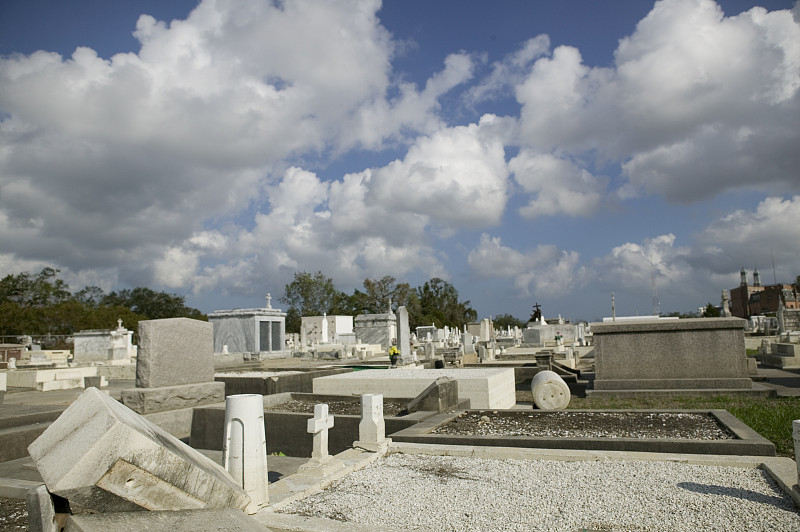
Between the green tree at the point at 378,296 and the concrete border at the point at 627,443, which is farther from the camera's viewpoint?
the green tree at the point at 378,296

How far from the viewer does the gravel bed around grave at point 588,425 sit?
677 centimetres

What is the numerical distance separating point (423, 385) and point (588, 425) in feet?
13.7

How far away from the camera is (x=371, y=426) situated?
6.28 meters

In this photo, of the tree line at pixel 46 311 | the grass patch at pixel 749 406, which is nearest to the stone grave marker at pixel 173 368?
the grass patch at pixel 749 406

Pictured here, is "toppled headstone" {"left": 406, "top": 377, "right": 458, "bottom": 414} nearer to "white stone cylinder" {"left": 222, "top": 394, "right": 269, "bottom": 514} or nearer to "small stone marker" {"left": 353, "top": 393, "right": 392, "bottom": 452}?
"small stone marker" {"left": 353, "top": 393, "right": 392, "bottom": 452}

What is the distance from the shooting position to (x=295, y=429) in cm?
816

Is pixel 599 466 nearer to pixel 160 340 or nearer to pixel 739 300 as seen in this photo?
pixel 160 340

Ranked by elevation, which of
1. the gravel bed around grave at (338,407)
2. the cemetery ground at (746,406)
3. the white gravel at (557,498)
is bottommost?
the cemetery ground at (746,406)

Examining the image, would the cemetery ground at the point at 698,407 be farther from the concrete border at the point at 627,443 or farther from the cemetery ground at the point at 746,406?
the concrete border at the point at 627,443

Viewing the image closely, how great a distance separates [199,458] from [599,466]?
13.1ft

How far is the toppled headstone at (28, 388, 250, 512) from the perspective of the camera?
2.56 metres

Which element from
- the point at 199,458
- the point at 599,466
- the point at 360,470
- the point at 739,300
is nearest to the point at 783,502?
the point at 599,466

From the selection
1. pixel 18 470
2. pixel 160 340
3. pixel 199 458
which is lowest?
pixel 18 470

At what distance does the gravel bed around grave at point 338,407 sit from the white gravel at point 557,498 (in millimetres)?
4342
